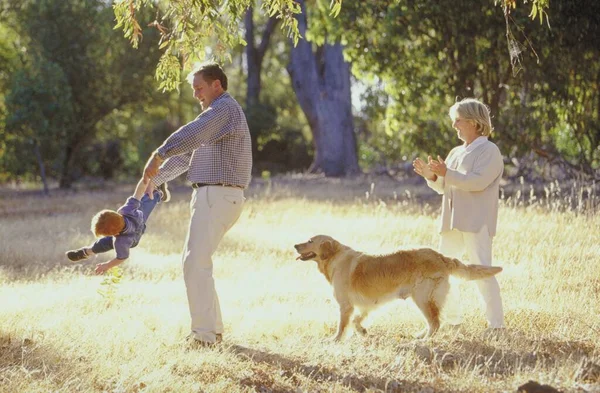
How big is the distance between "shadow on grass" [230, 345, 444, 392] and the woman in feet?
4.60

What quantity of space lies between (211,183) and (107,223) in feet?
2.94

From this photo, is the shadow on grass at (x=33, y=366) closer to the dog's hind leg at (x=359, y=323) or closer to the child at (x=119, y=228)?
the child at (x=119, y=228)

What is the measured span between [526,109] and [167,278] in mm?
7919

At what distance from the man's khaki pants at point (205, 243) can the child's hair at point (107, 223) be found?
593 millimetres

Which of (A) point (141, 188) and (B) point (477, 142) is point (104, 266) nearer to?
(A) point (141, 188)

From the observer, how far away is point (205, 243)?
6.61m

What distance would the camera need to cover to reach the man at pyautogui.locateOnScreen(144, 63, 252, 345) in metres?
6.59

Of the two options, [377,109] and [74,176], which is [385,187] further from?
[74,176]

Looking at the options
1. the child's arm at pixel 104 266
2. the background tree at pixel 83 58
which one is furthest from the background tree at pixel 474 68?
the background tree at pixel 83 58

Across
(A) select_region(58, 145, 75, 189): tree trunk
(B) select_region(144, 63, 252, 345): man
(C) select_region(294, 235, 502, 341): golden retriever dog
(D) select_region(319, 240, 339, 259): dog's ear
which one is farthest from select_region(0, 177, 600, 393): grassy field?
(A) select_region(58, 145, 75, 189): tree trunk

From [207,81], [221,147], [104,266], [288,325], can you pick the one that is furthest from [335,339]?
[207,81]

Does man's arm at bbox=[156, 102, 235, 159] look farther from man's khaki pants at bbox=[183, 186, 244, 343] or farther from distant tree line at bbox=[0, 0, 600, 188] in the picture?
distant tree line at bbox=[0, 0, 600, 188]

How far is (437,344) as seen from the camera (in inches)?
268

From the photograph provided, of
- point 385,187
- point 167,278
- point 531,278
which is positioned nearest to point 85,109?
point 385,187
